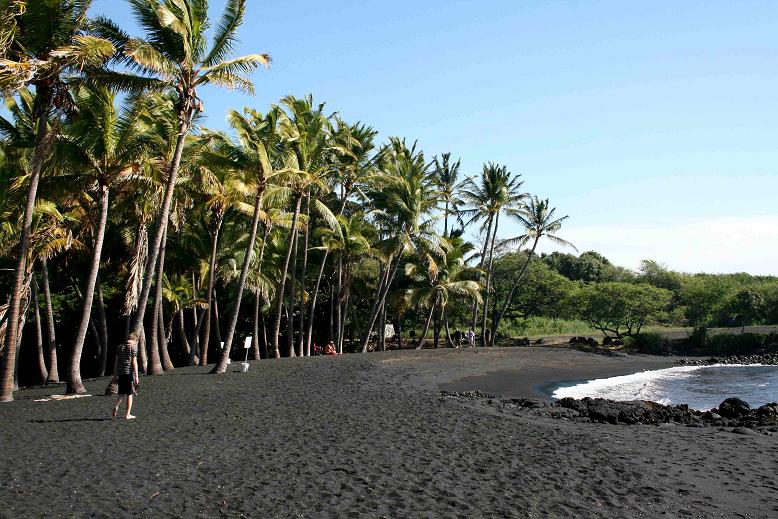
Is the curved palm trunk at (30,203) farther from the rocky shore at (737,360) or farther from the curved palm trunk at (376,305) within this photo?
the rocky shore at (737,360)

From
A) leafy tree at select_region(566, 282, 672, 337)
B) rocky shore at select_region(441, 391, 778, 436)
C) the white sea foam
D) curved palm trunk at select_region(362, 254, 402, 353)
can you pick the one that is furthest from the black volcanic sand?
leafy tree at select_region(566, 282, 672, 337)

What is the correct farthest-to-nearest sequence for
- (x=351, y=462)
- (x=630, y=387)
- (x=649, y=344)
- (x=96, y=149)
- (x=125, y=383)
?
(x=649, y=344) < (x=630, y=387) < (x=96, y=149) < (x=125, y=383) < (x=351, y=462)

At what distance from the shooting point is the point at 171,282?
27.9 meters

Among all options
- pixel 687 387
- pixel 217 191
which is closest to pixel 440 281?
pixel 687 387

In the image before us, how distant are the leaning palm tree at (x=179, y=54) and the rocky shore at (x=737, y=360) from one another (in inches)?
1395

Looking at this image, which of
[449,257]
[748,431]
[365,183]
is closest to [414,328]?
[449,257]

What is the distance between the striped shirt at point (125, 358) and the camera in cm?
1191

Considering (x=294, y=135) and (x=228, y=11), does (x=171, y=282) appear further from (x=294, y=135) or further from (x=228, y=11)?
(x=228, y=11)

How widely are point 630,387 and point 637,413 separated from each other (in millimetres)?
11023

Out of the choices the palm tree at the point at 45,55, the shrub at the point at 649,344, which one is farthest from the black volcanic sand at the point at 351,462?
the shrub at the point at 649,344

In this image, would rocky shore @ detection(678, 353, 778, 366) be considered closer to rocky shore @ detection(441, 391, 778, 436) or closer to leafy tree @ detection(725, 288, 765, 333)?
leafy tree @ detection(725, 288, 765, 333)

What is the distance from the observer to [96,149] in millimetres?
15609

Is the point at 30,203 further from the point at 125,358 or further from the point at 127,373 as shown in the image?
the point at 127,373

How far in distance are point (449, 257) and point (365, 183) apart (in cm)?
892
